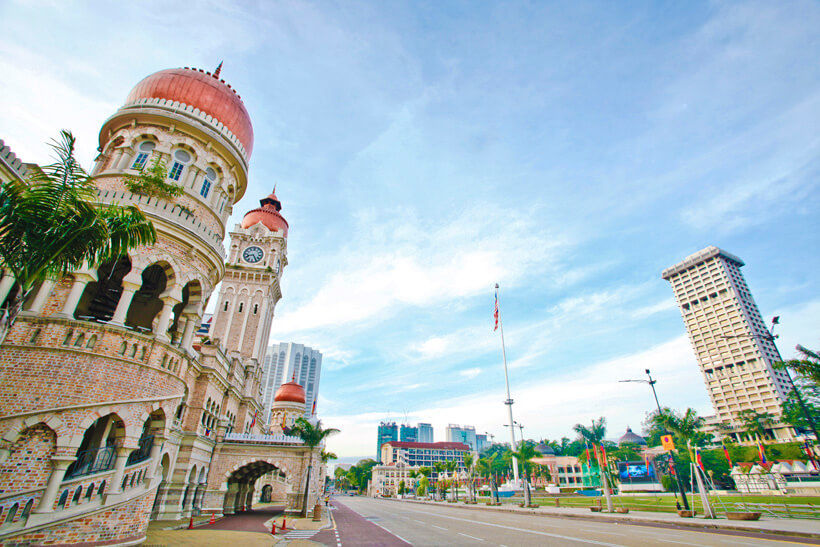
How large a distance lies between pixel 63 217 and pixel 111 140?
17.8 m

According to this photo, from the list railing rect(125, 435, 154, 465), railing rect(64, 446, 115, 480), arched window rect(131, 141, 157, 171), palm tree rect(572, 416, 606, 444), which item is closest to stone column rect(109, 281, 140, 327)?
railing rect(64, 446, 115, 480)

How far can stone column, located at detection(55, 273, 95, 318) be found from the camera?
588 inches

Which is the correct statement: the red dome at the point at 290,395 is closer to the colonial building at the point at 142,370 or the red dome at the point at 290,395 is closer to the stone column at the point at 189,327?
the colonial building at the point at 142,370

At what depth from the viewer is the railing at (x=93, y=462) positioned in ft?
46.4

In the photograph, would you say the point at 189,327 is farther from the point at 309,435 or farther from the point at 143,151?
the point at 309,435

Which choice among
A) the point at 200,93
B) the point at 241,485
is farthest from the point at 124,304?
the point at 241,485

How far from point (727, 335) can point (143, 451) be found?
5236 inches

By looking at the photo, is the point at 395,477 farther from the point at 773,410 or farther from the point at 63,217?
the point at 63,217

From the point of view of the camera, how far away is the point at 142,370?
1602 centimetres

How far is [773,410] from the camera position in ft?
323

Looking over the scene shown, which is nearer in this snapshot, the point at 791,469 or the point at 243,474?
the point at 243,474

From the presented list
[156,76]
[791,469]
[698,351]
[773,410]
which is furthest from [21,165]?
[698,351]

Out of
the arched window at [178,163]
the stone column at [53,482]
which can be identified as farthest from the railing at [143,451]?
the arched window at [178,163]

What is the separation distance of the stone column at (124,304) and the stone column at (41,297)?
2271 mm
